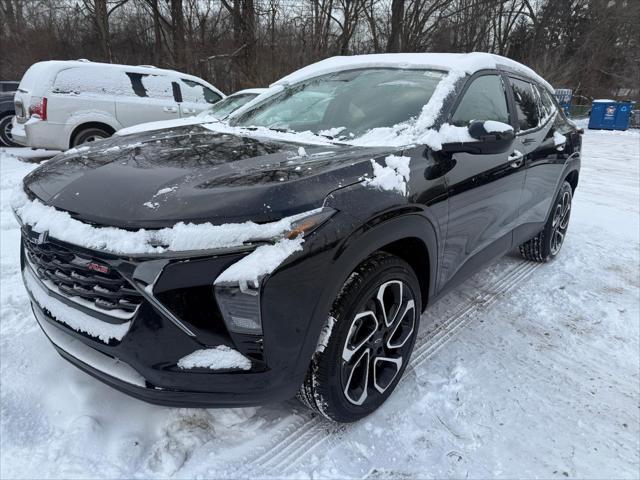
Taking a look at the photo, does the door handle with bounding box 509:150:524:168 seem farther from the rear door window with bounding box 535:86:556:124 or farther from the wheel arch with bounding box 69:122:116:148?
the wheel arch with bounding box 69:122:116:148

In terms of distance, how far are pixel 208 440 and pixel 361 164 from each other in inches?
55.3

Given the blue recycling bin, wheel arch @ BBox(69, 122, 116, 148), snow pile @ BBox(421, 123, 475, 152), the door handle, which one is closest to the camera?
snow pile @ BBox(421, 123, 475, 152)

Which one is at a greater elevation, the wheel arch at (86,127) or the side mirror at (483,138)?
the side mirror at (483,138)

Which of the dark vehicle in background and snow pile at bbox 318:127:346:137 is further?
the dark vehicle in background

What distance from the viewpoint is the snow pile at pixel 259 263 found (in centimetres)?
158

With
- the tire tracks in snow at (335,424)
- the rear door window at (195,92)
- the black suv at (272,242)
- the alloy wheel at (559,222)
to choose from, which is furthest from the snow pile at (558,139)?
the rear door window at (195,92)

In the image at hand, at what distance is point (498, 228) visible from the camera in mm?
3176

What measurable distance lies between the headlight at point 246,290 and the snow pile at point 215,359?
3.6 inches

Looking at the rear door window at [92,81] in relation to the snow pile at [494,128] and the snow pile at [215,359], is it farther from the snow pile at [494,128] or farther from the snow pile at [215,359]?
the snow pile at [215,359]

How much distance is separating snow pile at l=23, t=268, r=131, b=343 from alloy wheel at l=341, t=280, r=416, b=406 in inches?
36.0

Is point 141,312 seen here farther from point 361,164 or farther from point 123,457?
point 361,164

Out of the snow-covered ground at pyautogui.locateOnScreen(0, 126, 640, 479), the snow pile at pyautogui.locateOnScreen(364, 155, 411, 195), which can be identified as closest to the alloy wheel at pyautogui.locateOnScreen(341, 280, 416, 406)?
the snow-covered ground at pyautogui.locateOnScreen(0, 126, 640, 479)

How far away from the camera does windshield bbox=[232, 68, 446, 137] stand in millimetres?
Result: 2684

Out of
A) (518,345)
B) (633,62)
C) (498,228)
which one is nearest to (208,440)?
(518,345)
